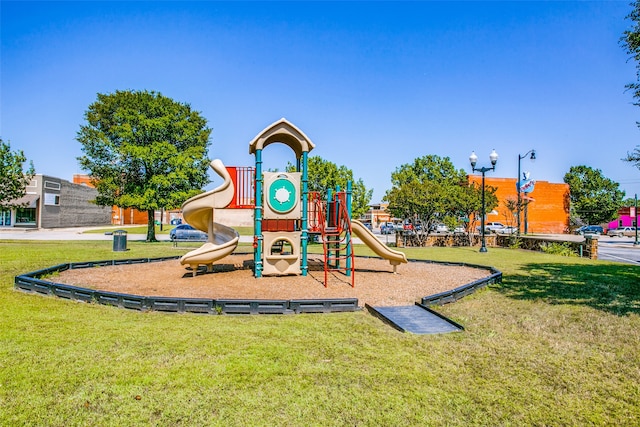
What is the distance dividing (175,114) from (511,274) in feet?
86.7

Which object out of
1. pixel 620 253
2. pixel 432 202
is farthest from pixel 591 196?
pixel 432 202

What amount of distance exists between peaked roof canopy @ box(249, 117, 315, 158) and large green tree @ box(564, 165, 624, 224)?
67.1 metres

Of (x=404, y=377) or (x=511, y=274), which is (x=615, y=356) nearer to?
(x=404, y=377)

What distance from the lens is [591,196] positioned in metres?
65.2

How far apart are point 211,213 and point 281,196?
2.84 m

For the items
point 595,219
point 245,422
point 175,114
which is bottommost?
point 245,422

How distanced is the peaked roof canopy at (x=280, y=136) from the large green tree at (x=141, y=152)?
1790 centimetres

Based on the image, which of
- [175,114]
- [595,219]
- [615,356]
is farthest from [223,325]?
[595,219]

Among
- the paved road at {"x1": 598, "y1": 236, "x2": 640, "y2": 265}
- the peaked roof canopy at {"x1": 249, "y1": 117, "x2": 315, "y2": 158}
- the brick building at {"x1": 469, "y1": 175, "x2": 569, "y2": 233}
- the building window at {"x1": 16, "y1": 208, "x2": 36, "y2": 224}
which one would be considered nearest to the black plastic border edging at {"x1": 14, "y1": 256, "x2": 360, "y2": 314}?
the peaked roof canopy at {"x1": 249, "y1": 117, "x2": 315, "y2": 158}

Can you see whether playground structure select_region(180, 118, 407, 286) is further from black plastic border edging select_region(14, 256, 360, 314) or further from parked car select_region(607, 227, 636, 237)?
parked car select_region(607, 227, 636, 237)

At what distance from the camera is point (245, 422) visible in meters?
3.79

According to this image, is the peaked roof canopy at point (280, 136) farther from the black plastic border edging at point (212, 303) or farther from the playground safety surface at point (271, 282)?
the black plastic border edging at point (212, 303)

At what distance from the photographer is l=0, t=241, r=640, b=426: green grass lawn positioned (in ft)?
13.0

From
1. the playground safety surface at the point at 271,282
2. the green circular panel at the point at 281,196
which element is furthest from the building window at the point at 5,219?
the green circular panel at the point at 281,196
